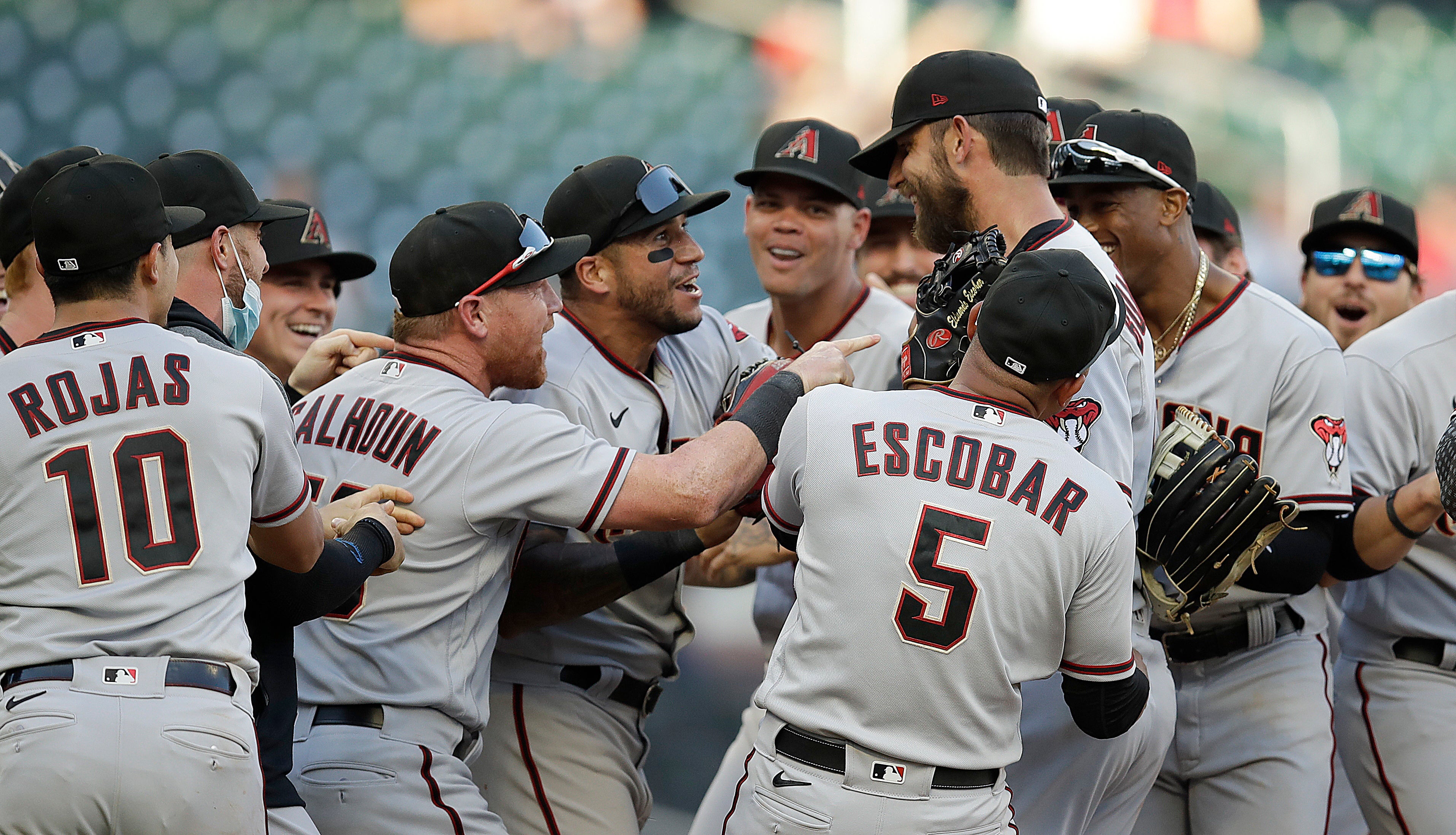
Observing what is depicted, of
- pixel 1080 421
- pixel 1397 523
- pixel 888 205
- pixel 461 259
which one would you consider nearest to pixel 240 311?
pixel 461 259

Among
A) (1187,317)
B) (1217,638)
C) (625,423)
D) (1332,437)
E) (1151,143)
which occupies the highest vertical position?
(1151,143)

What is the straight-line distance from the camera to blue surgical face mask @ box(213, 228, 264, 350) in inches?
127

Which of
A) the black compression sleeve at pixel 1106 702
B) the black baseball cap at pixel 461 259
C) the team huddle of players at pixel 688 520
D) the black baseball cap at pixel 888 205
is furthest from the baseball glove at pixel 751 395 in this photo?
the black baseball cap at pixel 888 205

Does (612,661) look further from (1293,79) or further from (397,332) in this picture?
(1293,79)

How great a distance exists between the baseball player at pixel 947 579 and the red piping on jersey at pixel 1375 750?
159 centimetres

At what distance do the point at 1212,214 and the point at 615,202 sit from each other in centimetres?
241

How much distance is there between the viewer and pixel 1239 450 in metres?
3.68

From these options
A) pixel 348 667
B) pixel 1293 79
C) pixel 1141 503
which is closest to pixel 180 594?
pixel 348 667

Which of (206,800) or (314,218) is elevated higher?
(314,218)

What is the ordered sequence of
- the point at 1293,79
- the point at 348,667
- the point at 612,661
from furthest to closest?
the point at 1293,79 → the point at 612,661 → the point at 348,667

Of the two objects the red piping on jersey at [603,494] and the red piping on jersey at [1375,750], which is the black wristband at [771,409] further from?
the red piping on jersey at [1375,750]

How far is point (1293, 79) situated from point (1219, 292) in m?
8.57

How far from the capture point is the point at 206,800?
2371 millimetres

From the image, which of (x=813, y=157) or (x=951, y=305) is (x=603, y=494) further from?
(x=813, y=157)
